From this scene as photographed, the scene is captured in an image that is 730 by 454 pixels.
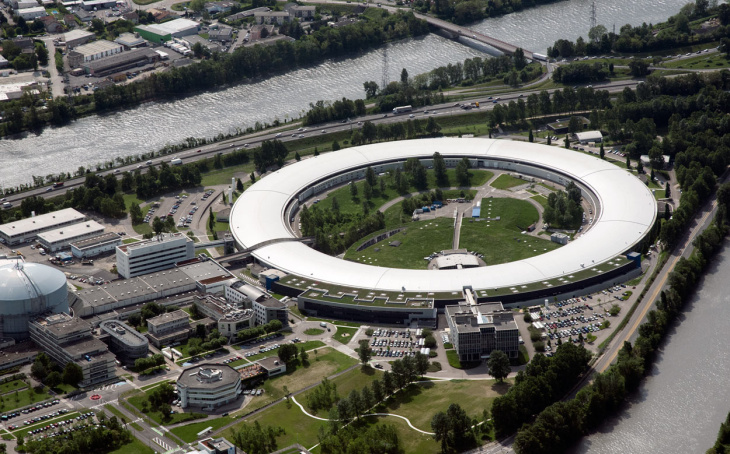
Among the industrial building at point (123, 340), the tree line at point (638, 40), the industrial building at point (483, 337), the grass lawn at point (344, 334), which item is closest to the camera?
the industrial building at point (483, 337)

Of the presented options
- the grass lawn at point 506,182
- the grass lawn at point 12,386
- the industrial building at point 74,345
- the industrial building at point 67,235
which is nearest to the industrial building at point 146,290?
the industrial building at point 74,345

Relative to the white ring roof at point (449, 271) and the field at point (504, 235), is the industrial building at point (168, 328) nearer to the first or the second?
the white ring roof at point (449, 271)

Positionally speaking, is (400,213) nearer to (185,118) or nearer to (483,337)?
(483,337)

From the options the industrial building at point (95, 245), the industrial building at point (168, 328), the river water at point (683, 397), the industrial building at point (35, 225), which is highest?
the industrial building at point (35, 225)

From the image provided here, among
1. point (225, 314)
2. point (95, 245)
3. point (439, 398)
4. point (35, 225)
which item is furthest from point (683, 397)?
point (35, 225)

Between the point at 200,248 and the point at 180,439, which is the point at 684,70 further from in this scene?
the point at 180,439
